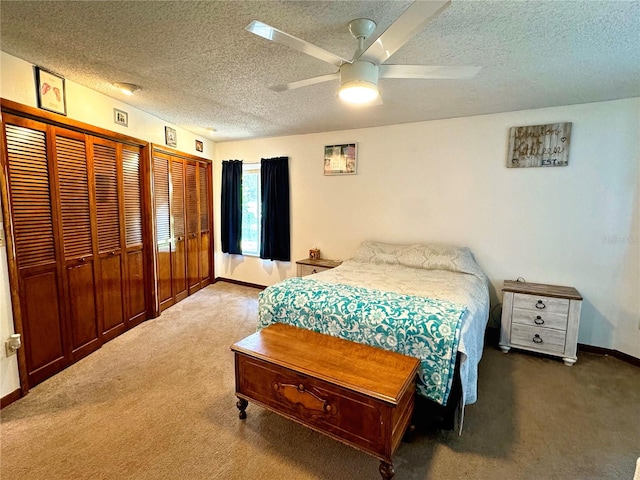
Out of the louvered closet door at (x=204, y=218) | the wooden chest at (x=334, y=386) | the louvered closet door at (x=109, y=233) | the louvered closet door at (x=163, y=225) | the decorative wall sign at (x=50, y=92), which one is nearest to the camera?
the wooden chest at (x=334, y=386)

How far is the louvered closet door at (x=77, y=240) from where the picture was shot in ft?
8.05

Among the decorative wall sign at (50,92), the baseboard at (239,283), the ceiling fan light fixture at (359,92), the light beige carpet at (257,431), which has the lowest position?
the light beige carpet at (257,431)

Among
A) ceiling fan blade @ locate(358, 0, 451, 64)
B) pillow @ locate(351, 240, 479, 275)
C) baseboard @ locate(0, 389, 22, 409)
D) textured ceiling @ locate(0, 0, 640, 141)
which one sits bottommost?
baseboard @ locate(0, 389, 22, 409)

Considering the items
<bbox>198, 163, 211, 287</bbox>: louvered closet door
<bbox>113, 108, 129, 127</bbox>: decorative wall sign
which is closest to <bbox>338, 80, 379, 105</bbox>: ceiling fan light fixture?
<bbox>113, 108, 129, 127</bbox>: decorative wall sign

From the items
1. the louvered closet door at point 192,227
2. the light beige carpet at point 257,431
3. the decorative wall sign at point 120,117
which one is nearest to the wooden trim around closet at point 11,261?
the light beige carpet at point 257,431

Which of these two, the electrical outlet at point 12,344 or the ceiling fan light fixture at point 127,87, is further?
the ceiling fan light fixture at point 127,87

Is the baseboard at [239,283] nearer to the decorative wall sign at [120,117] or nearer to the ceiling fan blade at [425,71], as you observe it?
the decorative wall sign at [120,117]

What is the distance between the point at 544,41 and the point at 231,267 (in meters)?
4.59

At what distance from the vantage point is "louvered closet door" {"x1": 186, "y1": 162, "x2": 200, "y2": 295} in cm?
420

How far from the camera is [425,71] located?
159 centimetres

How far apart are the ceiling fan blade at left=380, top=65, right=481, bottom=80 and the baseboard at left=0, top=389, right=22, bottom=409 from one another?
3.17m

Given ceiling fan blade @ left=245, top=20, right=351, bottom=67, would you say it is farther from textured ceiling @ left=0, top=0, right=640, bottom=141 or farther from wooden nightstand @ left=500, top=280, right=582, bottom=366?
wooden nightstand @ left=500, top=280, right=582, bottom=366

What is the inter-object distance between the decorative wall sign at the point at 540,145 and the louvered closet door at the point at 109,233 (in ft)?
13.0

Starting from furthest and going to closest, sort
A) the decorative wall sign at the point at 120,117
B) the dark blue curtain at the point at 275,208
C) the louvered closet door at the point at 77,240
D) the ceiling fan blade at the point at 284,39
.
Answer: the dark blue curtain at the point at 275,208 < the decorative wall sign at the point at 120,117 < the louvered closet door at the point at 77,240 < the ceiling fan blade at the point at 284,39
